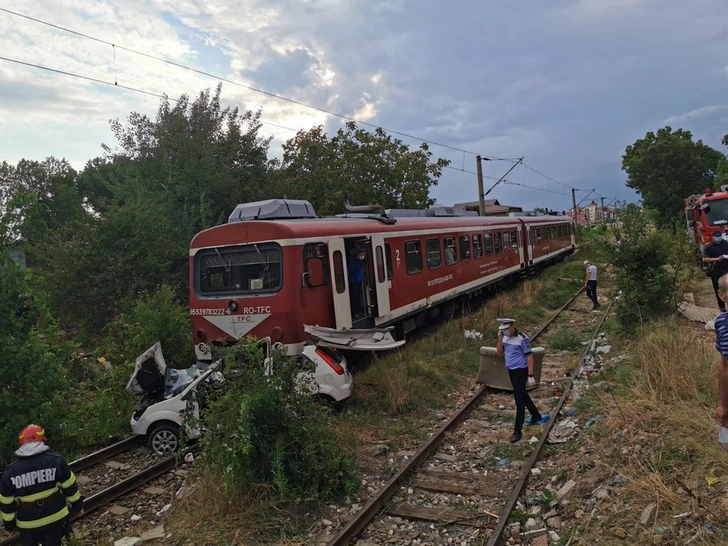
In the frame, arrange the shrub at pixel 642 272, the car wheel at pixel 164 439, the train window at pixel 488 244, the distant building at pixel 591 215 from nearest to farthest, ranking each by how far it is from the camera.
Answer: the car wheel at pixel 164 439, the shrub at pixel 642 272, the train window at pixel 488 244, the distant building at pixel 591 215

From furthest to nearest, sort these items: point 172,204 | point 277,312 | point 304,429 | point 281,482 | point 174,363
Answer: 1. point 172,204
2. point 174,363
3. point 277,312
4. point 304,429
5. point 281,482

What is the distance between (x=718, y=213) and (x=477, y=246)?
7058mm

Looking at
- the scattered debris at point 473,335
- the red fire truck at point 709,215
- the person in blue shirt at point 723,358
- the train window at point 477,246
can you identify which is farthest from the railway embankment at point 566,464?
the red fire truck at point 709,215

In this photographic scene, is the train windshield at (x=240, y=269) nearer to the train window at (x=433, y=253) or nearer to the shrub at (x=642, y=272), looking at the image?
the train window at (x=433, y=253)

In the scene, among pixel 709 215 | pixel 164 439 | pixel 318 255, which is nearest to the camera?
pixel 164 439

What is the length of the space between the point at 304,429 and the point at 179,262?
1145 cm

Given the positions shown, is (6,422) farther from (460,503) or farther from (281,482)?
(460,503)

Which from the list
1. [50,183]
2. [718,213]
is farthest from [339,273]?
[50,183]

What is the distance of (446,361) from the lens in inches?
404

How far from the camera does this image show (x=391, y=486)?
552cm

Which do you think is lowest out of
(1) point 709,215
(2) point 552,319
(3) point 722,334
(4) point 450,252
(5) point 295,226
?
(2) point 552,319

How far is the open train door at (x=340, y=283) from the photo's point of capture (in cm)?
913

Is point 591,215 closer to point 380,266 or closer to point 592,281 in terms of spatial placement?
point 592,281

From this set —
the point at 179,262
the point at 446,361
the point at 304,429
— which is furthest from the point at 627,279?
the point at 179,262
